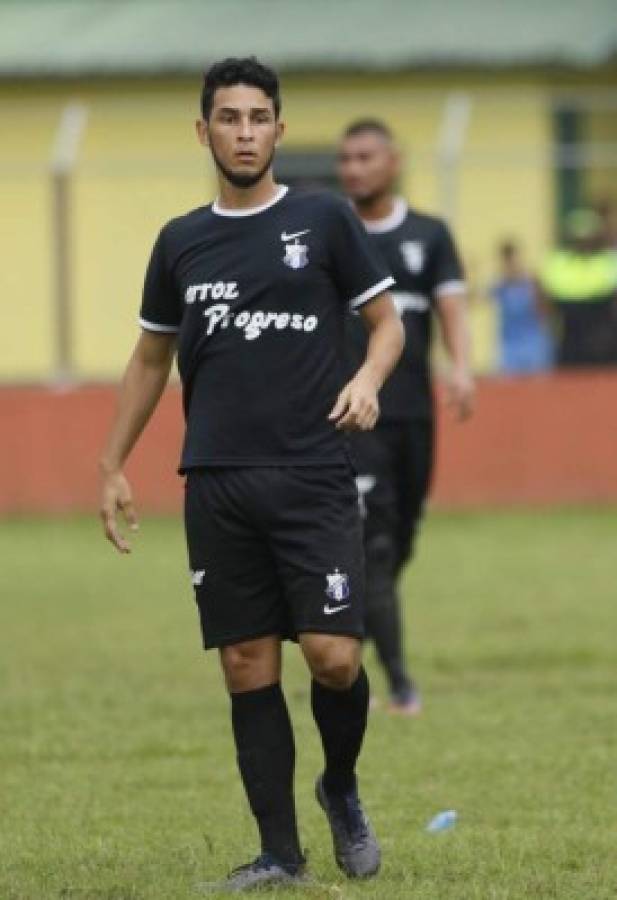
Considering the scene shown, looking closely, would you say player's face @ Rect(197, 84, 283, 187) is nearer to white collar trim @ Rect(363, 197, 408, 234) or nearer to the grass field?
the grass field

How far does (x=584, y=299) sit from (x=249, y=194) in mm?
14448

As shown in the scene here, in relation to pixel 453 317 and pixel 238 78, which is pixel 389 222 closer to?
pixel 453 317

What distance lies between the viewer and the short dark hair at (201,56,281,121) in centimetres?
696

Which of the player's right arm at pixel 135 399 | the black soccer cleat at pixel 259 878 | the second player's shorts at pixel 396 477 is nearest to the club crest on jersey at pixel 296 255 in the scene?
the player's right arm at pixel 135 399

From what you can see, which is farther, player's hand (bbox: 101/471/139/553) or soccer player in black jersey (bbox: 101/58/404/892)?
player's hand (bbox: 101/471/139/553)

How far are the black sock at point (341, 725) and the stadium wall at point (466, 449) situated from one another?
12.8 m

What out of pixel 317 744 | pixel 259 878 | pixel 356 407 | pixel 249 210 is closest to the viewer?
pixel 356 407

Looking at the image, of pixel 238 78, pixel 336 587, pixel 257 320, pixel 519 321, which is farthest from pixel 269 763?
pixel 519 321

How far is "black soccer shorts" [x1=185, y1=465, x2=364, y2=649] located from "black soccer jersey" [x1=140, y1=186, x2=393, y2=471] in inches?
2.7

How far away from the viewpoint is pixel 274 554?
696 cm

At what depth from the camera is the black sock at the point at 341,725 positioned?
7102 millimetres

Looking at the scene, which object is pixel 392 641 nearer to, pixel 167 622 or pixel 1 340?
pixel 167 622

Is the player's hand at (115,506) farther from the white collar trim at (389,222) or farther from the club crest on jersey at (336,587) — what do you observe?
the white collar trim at (389,222)

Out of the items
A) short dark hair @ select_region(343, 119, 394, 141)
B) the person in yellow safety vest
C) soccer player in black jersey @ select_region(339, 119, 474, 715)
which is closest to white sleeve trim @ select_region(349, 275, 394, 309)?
soccer player in black jersey @ select_region(339, 119, 474, 715)
